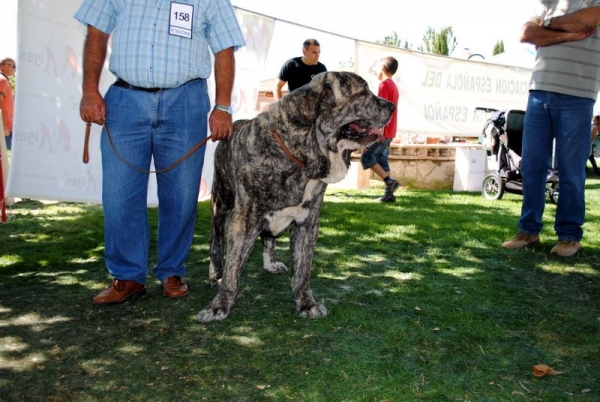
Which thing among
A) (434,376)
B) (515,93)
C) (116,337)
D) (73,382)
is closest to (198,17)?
(116,337)

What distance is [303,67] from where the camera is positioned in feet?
24.1

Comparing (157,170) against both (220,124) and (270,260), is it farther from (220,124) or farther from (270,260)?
(270,260)

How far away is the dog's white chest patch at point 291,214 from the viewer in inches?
129

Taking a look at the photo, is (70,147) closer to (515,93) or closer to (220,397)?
(220,397)

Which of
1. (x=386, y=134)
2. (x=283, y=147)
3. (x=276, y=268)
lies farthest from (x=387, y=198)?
(x=283, y=147)

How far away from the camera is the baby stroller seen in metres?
8.45

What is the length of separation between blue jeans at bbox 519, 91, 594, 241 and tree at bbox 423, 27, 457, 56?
43685 millimetres

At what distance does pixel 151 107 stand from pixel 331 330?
1804 millimetres

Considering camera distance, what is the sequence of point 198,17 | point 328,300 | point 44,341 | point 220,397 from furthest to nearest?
point 328,300, point 198,17, point 44,341, point 220,397

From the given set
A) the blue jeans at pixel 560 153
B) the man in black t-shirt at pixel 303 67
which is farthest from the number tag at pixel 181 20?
the man in black t-shirt at pixel 303 67

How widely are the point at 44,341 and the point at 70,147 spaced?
11.3 feet

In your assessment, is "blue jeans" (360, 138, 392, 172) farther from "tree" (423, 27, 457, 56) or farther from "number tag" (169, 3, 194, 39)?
"tree" (423, 27, 457, 56)

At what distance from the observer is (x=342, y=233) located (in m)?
5.96

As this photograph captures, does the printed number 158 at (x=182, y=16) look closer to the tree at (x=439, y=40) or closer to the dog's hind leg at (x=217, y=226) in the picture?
the dog's hind leg at (x=217, y=226)
